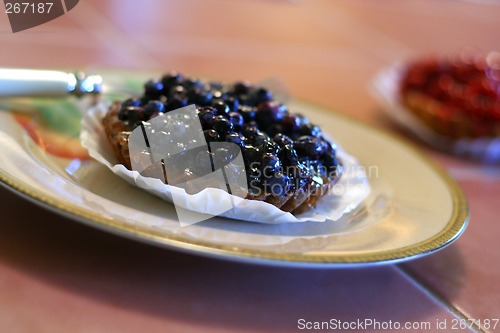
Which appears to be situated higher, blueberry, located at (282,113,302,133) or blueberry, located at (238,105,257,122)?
blueberry, located at (238,105,257,122)

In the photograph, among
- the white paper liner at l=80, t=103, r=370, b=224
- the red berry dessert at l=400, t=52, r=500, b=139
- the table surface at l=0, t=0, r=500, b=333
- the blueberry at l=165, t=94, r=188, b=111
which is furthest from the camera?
the red berry dessert at l=400, t=52, r=500, b=139

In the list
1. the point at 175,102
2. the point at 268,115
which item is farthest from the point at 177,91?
the point at 268,115

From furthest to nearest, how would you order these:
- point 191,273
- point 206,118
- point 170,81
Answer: point 170,81, point 206,118, point 191,273

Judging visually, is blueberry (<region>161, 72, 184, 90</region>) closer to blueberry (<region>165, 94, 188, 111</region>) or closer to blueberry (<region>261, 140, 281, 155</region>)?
blueberry (<region>165, 94, 188, 111</region>)

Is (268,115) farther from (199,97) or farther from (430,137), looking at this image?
(430,137)

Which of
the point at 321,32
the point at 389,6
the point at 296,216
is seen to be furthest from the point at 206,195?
the point at 389,6

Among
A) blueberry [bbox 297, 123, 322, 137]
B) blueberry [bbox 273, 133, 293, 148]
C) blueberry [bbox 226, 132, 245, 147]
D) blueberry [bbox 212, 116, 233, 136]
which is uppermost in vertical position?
blueberry [bbox 212, 116, 233, 136]

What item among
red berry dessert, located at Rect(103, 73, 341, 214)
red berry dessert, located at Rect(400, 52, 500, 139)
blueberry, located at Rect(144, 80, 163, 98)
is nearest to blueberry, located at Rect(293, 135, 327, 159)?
red berry dessert, located at Rect(103, 73, 341, 214)
